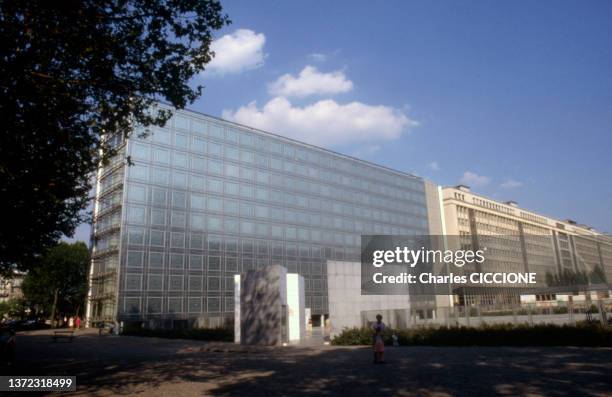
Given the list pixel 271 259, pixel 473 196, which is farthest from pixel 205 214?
pixel 473 196

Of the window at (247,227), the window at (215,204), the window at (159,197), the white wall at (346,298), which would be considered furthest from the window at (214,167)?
the white wall at (346,298)

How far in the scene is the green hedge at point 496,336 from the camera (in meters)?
20.1

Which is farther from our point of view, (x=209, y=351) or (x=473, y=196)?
(x=473, y=196)

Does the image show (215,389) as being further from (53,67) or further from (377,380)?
(53,67)

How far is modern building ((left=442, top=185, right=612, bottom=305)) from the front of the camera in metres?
101

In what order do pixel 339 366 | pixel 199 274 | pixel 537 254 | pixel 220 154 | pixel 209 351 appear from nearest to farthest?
pixel 339 366
pixel 209 351
pixel 199 274
pixel 220 154
pixel 537 254

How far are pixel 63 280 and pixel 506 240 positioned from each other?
100180 mm

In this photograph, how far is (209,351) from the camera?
2611cm

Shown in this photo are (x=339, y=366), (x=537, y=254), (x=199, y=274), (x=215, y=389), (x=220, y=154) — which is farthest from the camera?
A: (x=537, y=254)

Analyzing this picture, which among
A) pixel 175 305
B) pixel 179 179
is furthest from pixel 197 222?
pixel 175 305

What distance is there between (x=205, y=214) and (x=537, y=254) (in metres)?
102

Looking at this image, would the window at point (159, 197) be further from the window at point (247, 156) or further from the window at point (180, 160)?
the window at point (247, 156)

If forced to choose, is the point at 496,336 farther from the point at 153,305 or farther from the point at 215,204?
the point at 215,204

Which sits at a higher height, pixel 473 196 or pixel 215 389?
pixel 473 196
